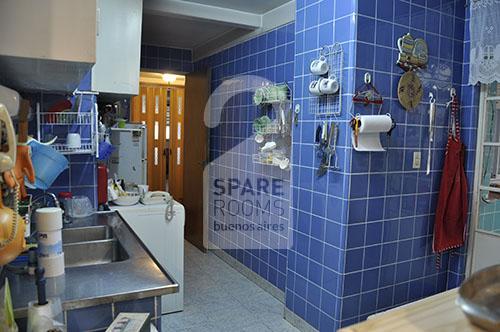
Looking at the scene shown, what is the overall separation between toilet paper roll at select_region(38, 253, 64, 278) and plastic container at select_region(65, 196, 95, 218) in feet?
3.05

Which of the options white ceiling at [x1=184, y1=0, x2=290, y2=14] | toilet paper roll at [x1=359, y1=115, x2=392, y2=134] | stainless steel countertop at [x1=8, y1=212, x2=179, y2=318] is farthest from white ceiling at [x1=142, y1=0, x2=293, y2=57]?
stainless steel countertop at [x1=8, y1=212, x2=179, y2=318]

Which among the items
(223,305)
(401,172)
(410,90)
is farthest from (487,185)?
(223,305)

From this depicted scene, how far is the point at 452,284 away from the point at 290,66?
6.65 ft

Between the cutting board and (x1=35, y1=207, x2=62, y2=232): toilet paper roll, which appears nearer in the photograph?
the cutting board

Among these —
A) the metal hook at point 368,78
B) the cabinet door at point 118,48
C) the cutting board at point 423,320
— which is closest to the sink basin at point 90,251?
the cabinet door at point 118,48

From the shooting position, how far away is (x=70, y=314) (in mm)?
1148

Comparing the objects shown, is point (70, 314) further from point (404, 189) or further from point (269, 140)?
point (269, 140)

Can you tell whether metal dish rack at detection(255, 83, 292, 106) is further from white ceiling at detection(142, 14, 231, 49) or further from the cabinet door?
the cabinet door

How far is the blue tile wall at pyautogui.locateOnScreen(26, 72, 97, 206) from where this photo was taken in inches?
87.4

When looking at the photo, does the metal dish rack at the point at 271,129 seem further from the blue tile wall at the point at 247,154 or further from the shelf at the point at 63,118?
the shelf at the point at 63,118

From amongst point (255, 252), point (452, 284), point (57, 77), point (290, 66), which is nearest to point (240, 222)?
point (255, 252)

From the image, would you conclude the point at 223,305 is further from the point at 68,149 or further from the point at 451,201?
the point at 451,201

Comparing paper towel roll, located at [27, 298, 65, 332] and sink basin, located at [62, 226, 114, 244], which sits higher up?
paper towel roll, located at [27, 298, 65, 332]

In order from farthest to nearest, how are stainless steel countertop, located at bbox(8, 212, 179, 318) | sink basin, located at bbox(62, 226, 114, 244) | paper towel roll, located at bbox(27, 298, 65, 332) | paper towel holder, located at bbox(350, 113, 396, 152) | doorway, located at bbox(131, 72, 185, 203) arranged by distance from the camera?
doorway, located at bbox(131, 72, 185, 203) < paper towel holder, located at bbox(350, 113, 396, 152) < sink basin, located at bbox(62, 226, 114, 244) < stainless steel countertop, located at bbox(8, 212, 179, 318) < paper towel roll, located at bbox(27, 298, 65, 332)
